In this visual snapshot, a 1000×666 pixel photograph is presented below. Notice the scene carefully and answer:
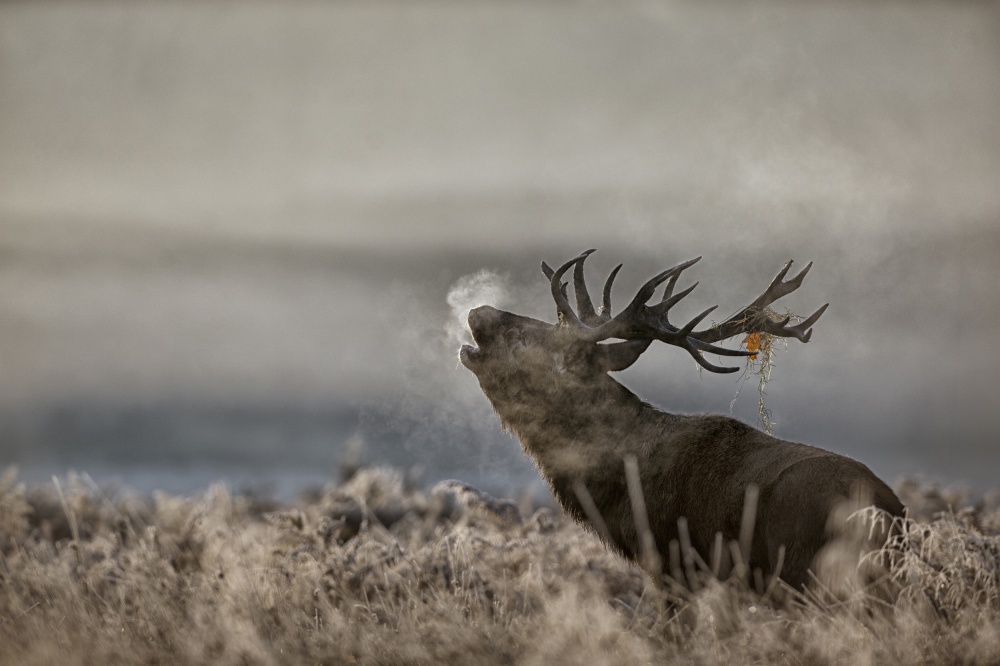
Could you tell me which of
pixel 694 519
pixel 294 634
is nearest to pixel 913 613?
pixel 694 519

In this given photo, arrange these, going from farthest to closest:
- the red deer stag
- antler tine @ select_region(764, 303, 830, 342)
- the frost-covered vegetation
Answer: antler tine @ select_region(764, 303, 830, 342) → the red deer stag → the frost-covered vegetation

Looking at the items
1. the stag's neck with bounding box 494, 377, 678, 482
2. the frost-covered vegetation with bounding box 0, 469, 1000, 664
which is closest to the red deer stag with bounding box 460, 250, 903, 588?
the stag's neck with bounding box 494, 377, 678, 482

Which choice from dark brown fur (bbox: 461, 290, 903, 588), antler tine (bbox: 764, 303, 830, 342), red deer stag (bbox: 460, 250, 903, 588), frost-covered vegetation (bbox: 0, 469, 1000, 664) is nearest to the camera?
frost-covered vegetation (bbox: 0, 469, 1000, 664)

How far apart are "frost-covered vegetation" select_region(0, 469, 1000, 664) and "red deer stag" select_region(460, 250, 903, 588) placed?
56 centimetres

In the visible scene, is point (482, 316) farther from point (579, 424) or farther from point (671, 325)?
point (671, 325)

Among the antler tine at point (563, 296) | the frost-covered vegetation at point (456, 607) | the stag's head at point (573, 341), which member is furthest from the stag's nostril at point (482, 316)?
the frost-covered vegetation at point (456, 607)

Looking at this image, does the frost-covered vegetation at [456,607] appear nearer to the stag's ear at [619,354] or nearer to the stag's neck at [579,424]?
the stag's neck at [579,424]

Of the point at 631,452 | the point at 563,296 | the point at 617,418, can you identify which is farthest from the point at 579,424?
the point at 563,296

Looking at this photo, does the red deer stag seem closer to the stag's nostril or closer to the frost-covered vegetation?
the stag's nostril

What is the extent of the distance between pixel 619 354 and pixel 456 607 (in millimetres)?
2533

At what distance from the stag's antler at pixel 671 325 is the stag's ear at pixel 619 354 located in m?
0.10

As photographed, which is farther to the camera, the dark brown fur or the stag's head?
the stag's head

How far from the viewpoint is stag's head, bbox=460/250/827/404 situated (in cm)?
786

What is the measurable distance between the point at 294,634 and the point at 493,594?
1857 millimetres
